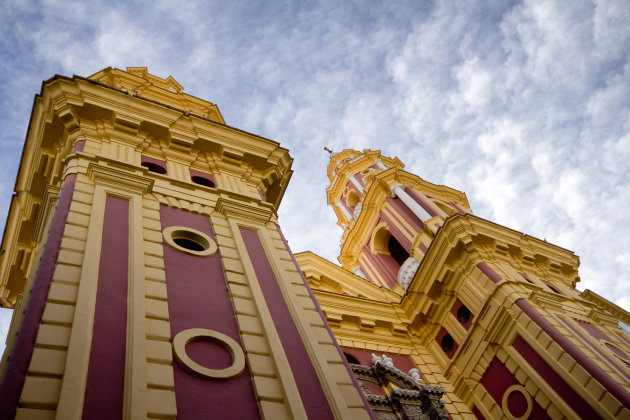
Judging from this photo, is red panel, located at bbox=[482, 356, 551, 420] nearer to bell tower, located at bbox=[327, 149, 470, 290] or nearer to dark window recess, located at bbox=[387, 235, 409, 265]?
bell tower, located at bbox=[327, 149, 470, 290]

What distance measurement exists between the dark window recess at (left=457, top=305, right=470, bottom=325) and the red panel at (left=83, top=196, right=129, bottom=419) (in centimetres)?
1075

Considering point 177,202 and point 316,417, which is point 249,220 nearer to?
point 177,202

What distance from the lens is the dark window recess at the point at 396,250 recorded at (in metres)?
25.2

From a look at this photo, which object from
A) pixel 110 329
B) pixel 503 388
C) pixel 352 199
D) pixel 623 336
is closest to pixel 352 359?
pixel 503 388

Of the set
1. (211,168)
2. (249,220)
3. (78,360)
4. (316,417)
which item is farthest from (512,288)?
(78,360)

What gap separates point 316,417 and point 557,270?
14.0 m

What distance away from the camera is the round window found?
28.6ft

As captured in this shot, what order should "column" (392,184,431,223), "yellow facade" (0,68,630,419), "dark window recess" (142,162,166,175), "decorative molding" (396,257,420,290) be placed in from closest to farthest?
"yellow facade" (0,68,630,419) < "dark window recess" (142,162,166,175) < "decorative molding" (396,257,420,290) < "column" (392,184,431,223)

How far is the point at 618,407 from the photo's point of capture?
10.1 m

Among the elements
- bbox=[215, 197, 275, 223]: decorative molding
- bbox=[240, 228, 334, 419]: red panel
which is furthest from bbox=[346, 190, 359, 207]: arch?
bbox=[240, 228, 334, 419]: red panel

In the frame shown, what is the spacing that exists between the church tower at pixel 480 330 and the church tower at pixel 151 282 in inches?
208

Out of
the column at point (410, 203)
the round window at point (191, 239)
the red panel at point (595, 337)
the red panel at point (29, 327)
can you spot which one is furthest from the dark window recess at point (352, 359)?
the red panel at point (29, 327)

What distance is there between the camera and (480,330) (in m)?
14.3

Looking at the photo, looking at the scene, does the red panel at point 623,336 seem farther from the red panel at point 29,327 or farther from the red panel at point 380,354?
the red panel at point 29,327
